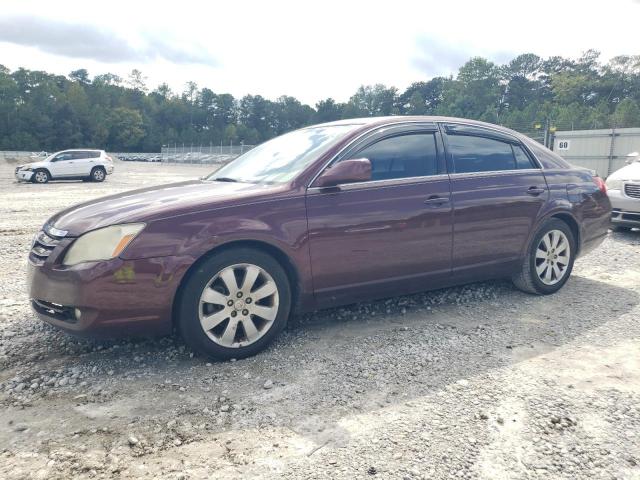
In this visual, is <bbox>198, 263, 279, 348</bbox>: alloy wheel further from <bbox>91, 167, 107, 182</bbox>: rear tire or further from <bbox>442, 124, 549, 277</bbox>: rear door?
<bbox>91, 167, 107, 182</bbox>: rear tire

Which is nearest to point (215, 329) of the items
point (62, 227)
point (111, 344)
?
point (111, 344)

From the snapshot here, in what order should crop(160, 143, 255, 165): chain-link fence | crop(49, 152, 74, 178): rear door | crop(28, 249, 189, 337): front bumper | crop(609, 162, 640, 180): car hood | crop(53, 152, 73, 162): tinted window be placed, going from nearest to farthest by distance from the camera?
crop(28, 249, 189, 337): front bumper
crop(609, 162, 640, 180): car hood
crop(49, 152, 74, 178): rear door
crop(53, 152, 73, 162): tinted window
crop(160, 143, 255, 165): chain-link fence

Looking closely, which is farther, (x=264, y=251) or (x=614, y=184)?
(x=614, y=184)

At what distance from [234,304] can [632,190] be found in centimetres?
719

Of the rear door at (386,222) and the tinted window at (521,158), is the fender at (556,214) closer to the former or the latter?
the tinted window at (521,158)

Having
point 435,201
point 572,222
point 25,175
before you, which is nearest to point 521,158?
point 572,222

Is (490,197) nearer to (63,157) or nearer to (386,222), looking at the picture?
(386,222)

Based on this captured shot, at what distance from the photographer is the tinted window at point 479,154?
171 inches

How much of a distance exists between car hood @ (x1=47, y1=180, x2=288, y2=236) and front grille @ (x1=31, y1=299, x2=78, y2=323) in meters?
0.47

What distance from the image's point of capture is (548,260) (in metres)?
4.86

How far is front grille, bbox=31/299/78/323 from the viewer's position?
315 centimetres

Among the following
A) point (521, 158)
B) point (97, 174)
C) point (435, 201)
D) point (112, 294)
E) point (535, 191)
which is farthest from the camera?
point (97, 174)

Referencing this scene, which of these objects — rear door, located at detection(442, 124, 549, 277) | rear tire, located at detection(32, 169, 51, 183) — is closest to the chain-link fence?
rear tire, located at detection(32, 169, 51, 183)

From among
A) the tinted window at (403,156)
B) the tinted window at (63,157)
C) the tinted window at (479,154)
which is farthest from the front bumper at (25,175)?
the tinted window at (479,154)
